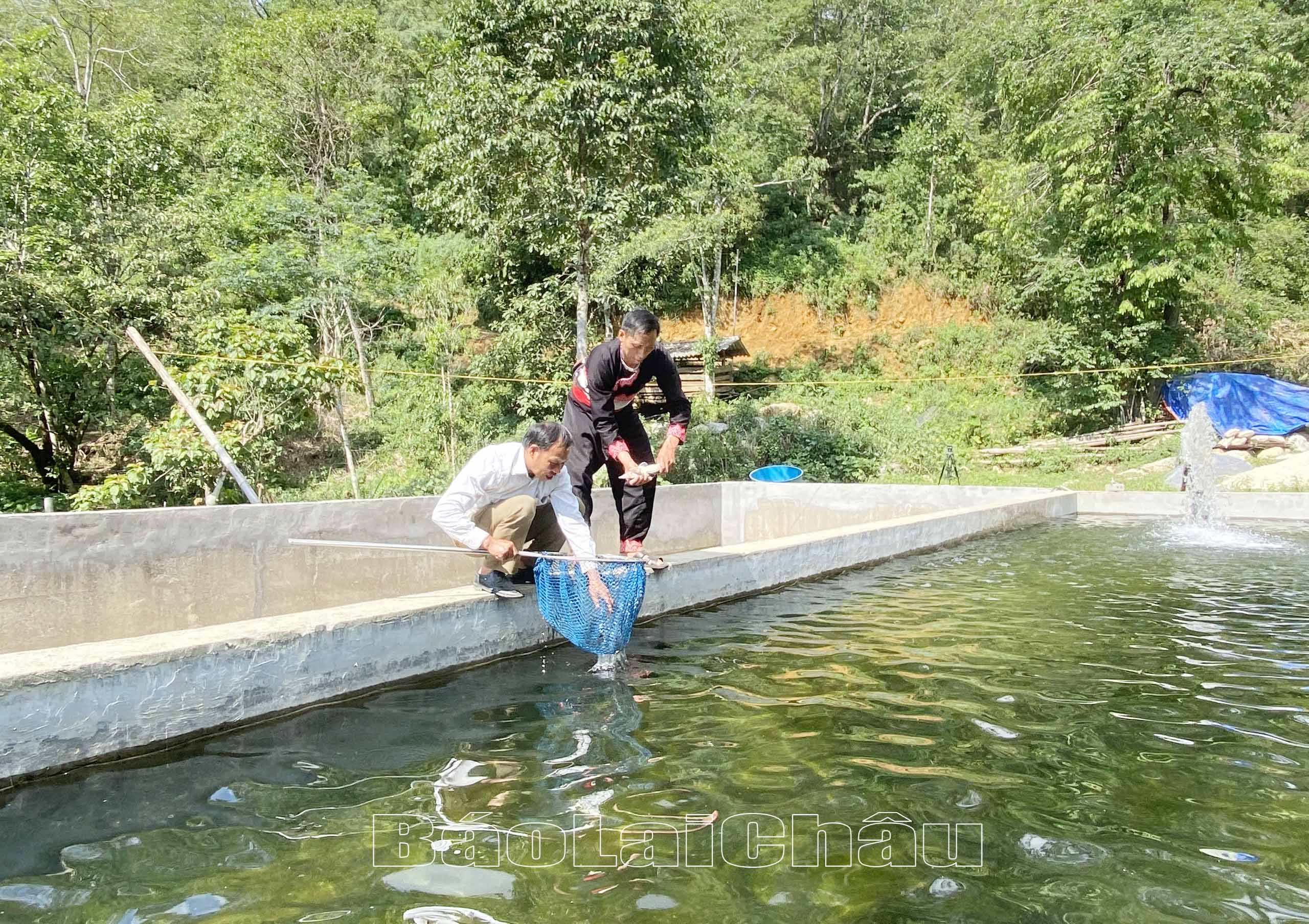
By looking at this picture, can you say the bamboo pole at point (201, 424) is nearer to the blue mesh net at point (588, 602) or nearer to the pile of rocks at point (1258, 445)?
the blue mesh net at point (588, 602)

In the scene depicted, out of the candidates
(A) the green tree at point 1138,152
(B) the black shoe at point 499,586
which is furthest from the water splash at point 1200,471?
(B) the black shoe at point 499,586

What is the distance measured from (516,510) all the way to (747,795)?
1964 mm

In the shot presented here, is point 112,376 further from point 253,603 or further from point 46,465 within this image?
point 253,603

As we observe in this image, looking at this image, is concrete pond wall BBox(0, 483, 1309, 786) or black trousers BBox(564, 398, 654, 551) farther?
black trousers BBox(564, 398, 654, 551)

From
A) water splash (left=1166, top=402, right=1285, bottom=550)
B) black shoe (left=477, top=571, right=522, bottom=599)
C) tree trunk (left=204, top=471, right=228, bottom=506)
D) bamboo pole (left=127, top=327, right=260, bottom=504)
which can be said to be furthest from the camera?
tree trunk (left=204, top=471, right=228, bottom=506)

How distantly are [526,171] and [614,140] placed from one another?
71.7 inches

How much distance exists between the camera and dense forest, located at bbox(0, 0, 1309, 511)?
37.5 ft

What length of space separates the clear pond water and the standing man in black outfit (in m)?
0.89

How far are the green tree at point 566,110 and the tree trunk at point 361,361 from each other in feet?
12.9

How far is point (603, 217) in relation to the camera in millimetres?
12273

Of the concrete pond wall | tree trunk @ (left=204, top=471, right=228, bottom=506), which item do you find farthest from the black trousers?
tree trunk @ (left=204, top=471, right=228, bottom=506)

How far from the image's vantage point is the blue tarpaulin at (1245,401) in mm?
14344

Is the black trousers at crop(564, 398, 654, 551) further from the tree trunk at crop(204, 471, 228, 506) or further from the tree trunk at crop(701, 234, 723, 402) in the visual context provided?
Answer: the tree trunk at crop(701, 234, 723, 402)

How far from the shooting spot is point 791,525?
9.87m
